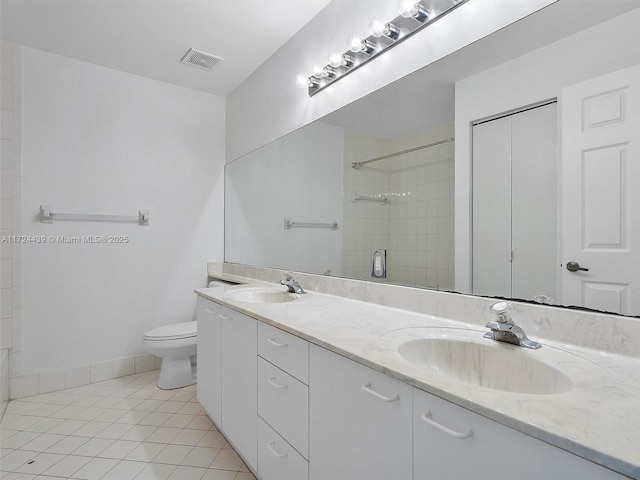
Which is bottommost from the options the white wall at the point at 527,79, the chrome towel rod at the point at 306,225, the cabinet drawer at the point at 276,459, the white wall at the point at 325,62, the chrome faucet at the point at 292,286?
the cabinet drawer at the point at 276,459

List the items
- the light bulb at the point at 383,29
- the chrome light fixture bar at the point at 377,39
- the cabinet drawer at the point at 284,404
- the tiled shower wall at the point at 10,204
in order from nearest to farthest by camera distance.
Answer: the cabinet drawer at the point at 284,404 → the chrome light fixture bar at the point at 377,39 → the light bulb at the point at 383,29 → the tiled shower wall at the point at 10,204

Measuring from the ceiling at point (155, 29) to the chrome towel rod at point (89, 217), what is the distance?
3.56 ft

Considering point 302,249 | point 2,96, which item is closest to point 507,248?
point 302,249

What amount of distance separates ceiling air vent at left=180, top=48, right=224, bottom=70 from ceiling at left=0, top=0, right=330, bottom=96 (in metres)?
0.04

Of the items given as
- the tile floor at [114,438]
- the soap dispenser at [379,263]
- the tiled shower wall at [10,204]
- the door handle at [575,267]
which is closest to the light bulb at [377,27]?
the soap dispenser at [379,263]

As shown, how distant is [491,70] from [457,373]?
98cm

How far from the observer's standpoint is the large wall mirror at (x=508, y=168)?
86cm

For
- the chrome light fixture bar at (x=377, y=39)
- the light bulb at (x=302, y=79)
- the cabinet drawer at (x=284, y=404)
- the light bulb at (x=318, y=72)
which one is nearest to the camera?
the cabinet drawer at (x=284, y=404)

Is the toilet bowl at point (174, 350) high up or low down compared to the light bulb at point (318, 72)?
down

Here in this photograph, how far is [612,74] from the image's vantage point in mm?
860

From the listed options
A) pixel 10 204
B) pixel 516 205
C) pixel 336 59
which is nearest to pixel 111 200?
pixel 10 204

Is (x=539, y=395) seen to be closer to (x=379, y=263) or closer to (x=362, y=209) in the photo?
(x=379, y=263)

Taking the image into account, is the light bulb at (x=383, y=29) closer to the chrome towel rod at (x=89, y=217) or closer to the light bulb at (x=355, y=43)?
the light bulb at (x=355, y=43)

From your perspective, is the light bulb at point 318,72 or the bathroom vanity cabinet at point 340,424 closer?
the bathroom vanity cabinet at point 340,424
